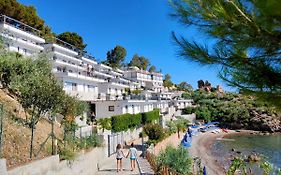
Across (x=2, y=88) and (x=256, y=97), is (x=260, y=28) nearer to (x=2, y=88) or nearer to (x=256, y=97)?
(x=256, y=97)

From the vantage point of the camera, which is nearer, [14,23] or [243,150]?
[14,23]

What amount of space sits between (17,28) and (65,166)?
33.1 meters

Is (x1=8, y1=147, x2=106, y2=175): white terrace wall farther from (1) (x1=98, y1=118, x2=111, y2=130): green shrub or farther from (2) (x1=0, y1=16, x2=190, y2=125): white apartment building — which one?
(2) (x1=0, y1=16, x2=190, y2=125): white apartment building

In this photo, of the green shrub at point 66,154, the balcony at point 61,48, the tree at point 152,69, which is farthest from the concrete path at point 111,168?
the tree at point 152,69

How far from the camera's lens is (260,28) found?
471 centimetres

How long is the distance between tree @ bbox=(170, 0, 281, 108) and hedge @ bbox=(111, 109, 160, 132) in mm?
30028

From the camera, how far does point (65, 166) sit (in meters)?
13.6

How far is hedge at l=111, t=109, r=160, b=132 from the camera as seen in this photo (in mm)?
35531

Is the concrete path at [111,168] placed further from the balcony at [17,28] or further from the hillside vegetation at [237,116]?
the hillside vegetation at [237,116]

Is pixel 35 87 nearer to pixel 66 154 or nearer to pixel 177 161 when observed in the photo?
pixel 66 154

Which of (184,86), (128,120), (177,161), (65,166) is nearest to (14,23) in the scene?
(128,120)

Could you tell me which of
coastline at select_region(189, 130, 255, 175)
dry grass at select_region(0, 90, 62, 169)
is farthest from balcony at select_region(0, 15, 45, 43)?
coastline at select_region(189, 130, 255, 175)

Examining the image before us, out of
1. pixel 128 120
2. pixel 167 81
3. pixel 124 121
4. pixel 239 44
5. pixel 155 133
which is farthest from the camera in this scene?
pixel 167 81

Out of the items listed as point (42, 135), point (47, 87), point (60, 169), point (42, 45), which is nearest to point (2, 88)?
point (42, 135)
